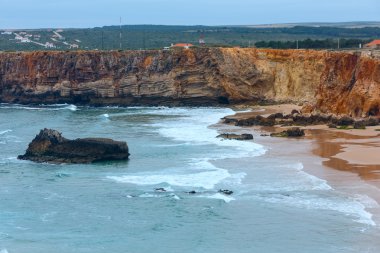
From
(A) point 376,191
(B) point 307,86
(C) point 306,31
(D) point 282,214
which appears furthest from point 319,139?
(C) point 306,31

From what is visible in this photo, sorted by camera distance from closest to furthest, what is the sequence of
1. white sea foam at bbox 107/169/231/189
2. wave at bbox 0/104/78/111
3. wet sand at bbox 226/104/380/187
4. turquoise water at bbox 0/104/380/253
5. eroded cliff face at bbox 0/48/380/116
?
turquoise water at bbox 0/104/380/253
white sea foam at bbox 107/169/231/189
wet sand at bbox 226/104/380/187
eroded cliff face at bbox 0/48/380/116
wave at bbox 0/104/78/111

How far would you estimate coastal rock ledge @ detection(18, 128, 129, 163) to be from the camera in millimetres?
36844

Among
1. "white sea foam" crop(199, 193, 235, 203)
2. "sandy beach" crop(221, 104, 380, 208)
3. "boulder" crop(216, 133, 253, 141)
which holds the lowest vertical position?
"boulder" crop(216, 133, 253, 141)

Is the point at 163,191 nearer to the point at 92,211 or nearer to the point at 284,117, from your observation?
the point at 92,211

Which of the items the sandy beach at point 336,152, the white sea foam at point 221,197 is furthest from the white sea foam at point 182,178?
the sandy beach at point 336,152

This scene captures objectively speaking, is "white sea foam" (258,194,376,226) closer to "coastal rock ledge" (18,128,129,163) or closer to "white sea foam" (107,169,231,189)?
"white sea foam" (107,169,231,189)

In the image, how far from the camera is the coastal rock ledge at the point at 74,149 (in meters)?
36.8

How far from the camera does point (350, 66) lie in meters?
49.1

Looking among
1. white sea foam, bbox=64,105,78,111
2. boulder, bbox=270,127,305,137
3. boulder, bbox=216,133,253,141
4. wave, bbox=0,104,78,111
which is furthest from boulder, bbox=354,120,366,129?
wave, bbox=0,104,78,111

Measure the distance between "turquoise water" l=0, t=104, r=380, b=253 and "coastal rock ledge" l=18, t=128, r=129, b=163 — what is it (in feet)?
2.26

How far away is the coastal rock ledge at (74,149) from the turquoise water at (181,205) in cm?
69

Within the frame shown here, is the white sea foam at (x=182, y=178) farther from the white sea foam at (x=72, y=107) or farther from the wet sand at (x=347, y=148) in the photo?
the white sea foam at (x=72, y=107)

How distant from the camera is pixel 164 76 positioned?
6656 centimetres

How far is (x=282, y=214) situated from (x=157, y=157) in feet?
45.2
